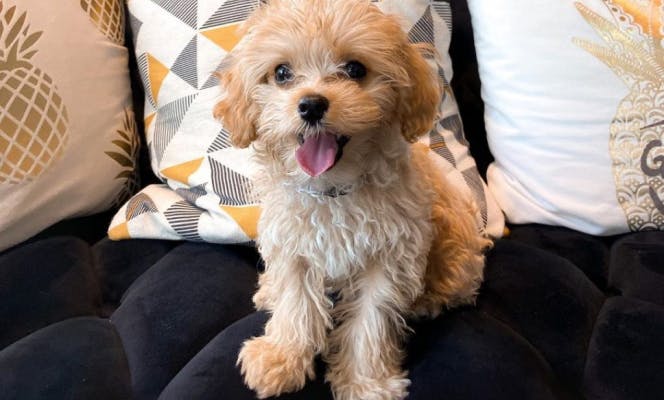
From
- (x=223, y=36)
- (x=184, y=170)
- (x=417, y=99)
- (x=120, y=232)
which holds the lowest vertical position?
(x=120, y=232)

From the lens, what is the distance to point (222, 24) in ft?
4.76

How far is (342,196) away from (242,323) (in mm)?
341

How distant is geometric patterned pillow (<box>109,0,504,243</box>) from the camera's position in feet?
4.56

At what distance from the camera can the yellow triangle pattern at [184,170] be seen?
1.44 meters

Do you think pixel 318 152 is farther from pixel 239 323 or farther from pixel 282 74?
pixel 239 323

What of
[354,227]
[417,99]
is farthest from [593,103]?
[354,227]

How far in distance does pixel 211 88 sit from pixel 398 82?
0.66 metres

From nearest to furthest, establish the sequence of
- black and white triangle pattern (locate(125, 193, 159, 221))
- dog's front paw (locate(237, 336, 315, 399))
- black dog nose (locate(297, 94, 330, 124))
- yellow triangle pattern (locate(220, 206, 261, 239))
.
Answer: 1. black dog nose (locate(297, 94, 330, 124))
2. dog's front paw (locate(237, 336, 315, 399))
3. yellow triangle pattern (locate(220, 206, 261, 239))
4. black and white triangle pattern (locate(125, 193, 159, 221))

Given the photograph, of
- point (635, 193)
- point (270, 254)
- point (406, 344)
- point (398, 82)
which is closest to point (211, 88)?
point (270, 254)

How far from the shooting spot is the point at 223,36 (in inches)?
57.2

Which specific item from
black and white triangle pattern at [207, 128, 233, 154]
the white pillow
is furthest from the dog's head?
the white pillow

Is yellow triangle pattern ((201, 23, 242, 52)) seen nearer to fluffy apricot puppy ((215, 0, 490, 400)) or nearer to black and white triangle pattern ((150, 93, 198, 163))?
black and white triangle pattern ((150, 93, 198, 163))

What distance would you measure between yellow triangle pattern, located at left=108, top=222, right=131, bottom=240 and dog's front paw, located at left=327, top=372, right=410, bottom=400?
0.67m

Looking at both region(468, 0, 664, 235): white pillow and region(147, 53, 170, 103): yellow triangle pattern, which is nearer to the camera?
region(468, 0, 664, 235): white pillow
